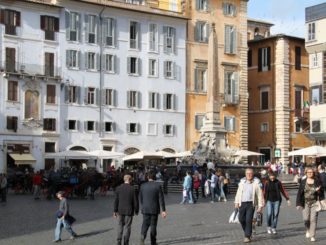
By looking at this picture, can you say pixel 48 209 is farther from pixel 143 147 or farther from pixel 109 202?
pixel 143 147

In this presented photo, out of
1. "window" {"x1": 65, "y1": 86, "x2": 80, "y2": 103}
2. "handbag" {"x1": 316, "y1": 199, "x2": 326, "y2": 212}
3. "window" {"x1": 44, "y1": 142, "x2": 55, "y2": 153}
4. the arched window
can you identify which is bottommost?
"handbag" {"x1": 316, "y1": 199, "x2": 326, "y2": 212}

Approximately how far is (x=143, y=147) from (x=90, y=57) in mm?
8097

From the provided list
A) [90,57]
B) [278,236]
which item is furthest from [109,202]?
→ [90,57]

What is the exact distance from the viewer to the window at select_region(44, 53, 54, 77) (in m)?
52.8

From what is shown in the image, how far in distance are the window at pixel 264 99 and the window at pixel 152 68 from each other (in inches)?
484

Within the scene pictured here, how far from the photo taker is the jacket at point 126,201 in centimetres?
1412

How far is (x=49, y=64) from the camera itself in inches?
2092

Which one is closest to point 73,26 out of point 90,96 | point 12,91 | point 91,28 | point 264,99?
point 91,28

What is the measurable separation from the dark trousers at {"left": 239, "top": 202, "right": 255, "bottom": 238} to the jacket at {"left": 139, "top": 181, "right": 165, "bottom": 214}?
184 cm

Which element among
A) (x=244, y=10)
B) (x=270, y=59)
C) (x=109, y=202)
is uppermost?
(x=244, y=10)

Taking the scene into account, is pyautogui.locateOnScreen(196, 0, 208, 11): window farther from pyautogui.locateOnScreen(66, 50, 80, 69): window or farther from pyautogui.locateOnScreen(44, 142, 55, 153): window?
pyautogui.locateOnScreen(44, 142, 55, 153): window

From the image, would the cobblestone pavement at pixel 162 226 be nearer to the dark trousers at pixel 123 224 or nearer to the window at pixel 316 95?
the dark trousers at pixel 123 224

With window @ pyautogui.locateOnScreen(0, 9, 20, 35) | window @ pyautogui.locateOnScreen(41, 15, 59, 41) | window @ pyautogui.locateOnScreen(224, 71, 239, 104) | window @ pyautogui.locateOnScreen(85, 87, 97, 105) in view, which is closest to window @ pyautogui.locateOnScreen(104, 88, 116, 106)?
window @ pyautogui.locateOnScreen(85, 87, 97, 105)

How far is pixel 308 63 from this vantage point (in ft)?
215
